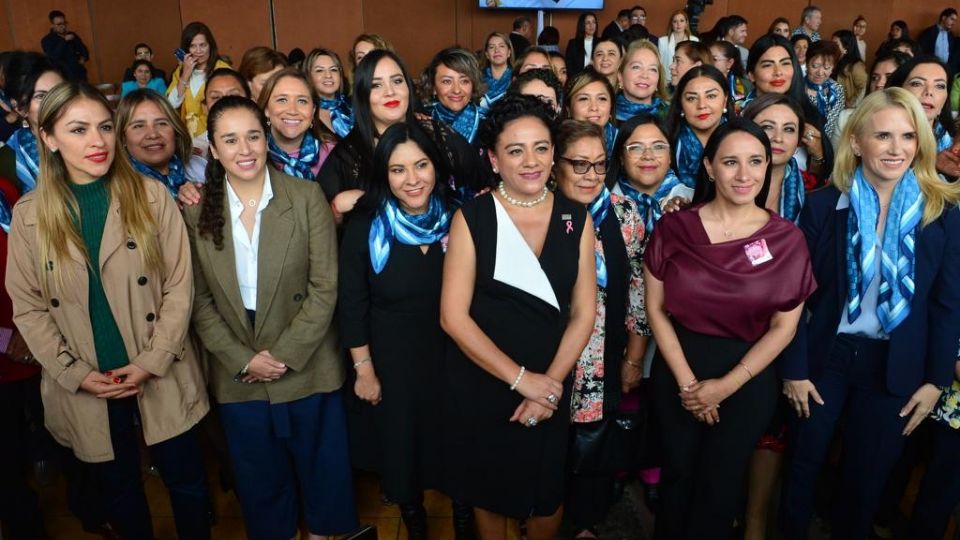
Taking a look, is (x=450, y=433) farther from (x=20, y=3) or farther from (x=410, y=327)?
(x=20, y=3)

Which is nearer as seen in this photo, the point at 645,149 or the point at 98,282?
the point at 98,282

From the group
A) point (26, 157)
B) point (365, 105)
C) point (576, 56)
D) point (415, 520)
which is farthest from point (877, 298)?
point (576, 56)

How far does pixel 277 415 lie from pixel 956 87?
169 inches

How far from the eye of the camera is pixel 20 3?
9578 millimetres

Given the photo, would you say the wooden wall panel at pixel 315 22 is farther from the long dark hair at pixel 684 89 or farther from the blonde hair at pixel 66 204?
the blonde hair at pixel 66 204

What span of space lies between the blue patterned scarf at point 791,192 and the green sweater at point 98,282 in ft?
8.14

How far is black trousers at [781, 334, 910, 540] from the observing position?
2.24 m

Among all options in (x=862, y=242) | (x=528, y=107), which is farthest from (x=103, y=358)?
(x=862, y=242)

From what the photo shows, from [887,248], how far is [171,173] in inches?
109

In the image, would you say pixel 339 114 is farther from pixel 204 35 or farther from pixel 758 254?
pixel 758 254

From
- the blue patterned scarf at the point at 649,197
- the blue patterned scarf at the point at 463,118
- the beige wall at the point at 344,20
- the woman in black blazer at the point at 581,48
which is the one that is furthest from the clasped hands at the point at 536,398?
the beige wall at the point at 344,20

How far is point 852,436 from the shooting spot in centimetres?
233

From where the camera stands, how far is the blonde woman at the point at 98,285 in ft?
6.89

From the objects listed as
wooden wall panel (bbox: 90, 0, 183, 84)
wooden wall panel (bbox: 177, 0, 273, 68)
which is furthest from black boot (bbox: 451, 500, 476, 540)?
wooden wall panel (bbox: 90, 0, 183, 84)
